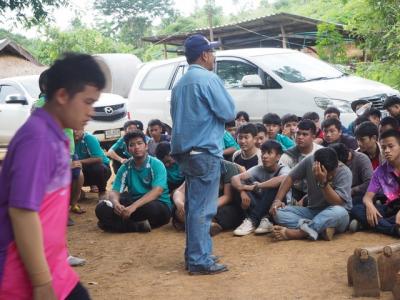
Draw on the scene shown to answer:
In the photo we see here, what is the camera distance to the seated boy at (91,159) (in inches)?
324

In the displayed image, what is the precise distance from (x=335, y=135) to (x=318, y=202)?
1382 millimetres

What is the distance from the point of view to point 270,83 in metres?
9.45

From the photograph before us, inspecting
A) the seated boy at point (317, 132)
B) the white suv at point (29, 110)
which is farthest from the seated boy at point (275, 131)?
the white suv at point (29, 110)

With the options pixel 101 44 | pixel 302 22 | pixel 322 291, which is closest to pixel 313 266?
pixel 322 291

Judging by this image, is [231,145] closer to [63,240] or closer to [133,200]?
[133,200]

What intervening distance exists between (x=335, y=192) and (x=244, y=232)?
41.3 inches

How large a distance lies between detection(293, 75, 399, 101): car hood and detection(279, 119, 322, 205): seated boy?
2.52 meters

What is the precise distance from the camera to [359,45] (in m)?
14.8

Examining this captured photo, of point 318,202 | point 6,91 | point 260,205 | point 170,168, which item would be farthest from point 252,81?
point 6,91

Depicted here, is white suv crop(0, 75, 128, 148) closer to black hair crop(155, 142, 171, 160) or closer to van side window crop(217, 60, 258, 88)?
van side window crop(217, 60, 258, 88)

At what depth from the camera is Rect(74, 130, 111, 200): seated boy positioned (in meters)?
8.23

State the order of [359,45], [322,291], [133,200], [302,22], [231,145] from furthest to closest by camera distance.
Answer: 1. [302,22]
2. [359,45]
3. [231,145]
4. [133,200]
5. [322,291]

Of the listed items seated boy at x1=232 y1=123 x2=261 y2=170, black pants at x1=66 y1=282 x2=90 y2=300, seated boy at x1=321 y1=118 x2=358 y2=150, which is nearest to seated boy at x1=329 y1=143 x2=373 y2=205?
seated boy at x1=321 y1=118 x2=358 y2=150

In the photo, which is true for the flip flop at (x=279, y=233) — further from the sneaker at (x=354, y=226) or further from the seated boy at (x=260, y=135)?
the seated boy at (x=260, y=135)
